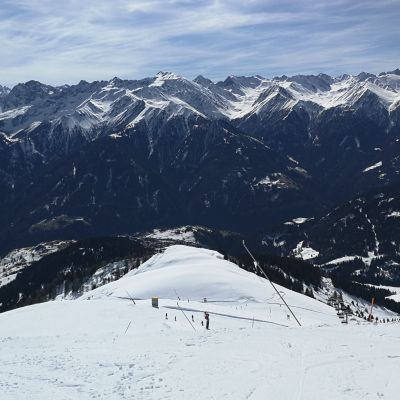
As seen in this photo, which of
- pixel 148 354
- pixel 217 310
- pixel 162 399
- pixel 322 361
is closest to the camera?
pixel 162 399

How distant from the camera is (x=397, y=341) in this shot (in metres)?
48.6

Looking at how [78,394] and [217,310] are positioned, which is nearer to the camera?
[78,394]

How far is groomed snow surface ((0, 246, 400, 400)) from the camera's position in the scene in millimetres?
34875

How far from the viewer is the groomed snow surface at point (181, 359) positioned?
34875mm

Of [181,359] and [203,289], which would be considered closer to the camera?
[181,359]

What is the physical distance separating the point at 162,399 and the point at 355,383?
11.7 metres

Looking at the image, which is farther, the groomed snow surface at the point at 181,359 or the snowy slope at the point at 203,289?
the snowy slope at the point at 203,289

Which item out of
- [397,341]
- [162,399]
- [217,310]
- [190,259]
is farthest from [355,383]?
[190,259]

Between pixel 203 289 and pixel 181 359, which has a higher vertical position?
pixel 181 359

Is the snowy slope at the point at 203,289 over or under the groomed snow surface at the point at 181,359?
under

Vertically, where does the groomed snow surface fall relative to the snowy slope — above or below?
above

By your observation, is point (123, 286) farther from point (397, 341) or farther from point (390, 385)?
point (390, 385)

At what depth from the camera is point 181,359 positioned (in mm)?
43750

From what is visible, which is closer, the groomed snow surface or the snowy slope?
the groomed snow surface
